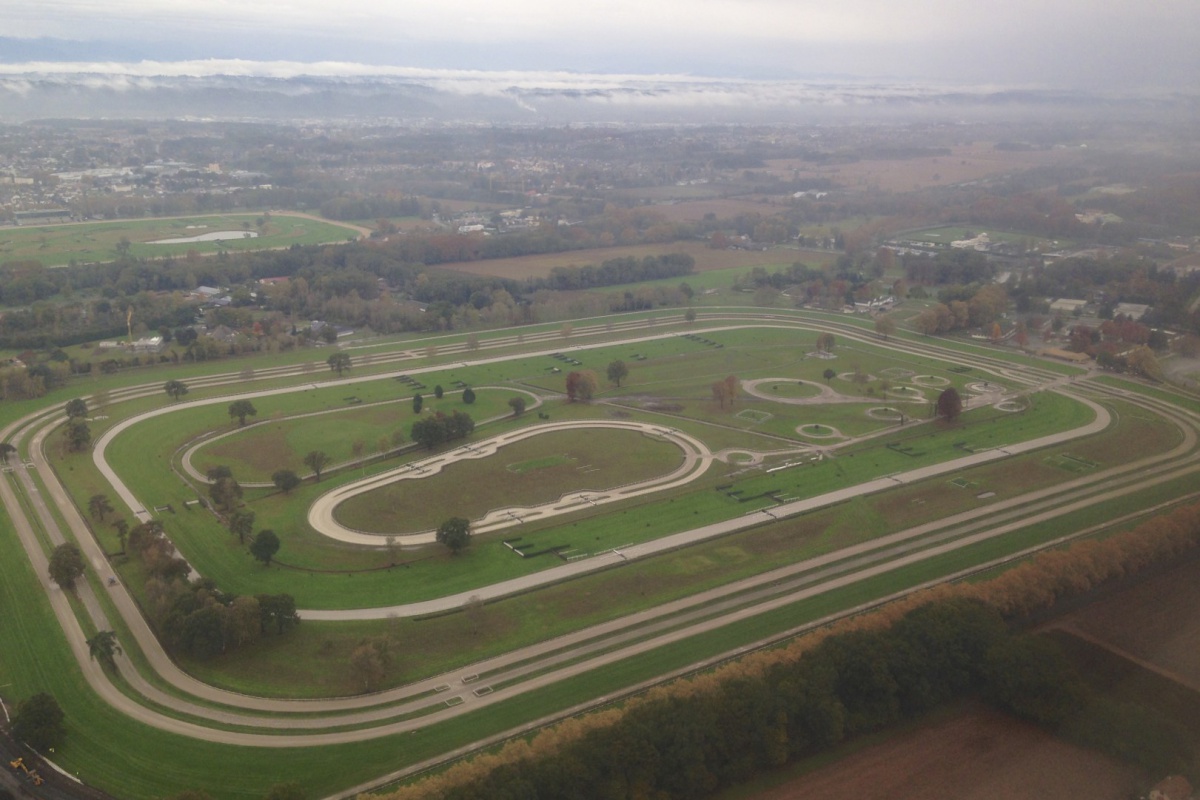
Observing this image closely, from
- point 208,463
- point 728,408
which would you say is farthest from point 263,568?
point 728,408

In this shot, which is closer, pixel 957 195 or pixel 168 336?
pixel 168 336

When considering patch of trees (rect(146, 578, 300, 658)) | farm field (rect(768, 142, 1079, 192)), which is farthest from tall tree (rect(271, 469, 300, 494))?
farm field (rect(768, 142, 1079, 192))

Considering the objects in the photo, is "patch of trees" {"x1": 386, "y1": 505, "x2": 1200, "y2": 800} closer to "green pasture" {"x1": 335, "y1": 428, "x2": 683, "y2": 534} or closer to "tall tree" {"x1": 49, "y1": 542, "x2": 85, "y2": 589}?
"green pasture" {"x1": 335, "y1": 428, "x2": 683, "y2": 534}

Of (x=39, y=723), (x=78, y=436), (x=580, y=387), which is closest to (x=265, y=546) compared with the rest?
(x=39, y=723)

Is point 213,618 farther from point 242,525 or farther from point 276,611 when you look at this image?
point 242,525

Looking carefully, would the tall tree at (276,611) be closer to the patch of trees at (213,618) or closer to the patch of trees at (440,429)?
the patch of trees at (213,618)

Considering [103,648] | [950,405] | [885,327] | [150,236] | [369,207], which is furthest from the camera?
[369,207]

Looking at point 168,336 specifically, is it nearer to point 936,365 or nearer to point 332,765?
point 332,765
